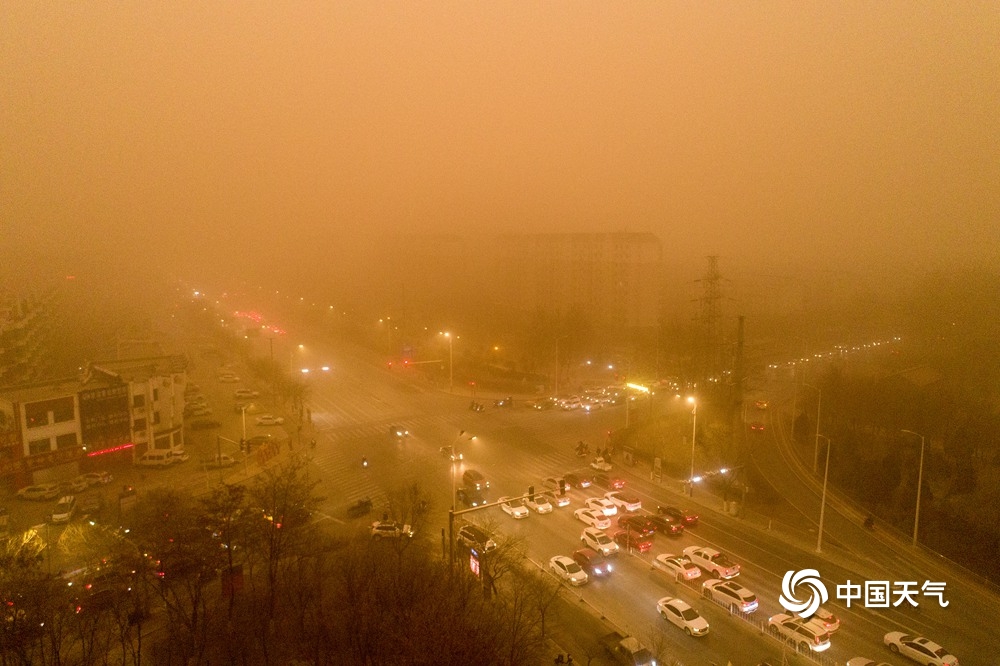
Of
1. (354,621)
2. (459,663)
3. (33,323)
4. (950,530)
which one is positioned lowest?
(950,530)

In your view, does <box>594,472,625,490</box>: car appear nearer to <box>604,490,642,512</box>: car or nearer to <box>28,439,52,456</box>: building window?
<box>604,490,642,512</box>: car

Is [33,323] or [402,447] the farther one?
[33,323]

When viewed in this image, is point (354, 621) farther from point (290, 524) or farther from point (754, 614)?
point (754, 614)

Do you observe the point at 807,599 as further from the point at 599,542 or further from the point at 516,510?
the point at 516,510

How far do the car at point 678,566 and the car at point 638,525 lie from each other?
2.03 feet

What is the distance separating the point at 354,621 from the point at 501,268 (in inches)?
1450

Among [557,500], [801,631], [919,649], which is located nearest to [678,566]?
[801,631]

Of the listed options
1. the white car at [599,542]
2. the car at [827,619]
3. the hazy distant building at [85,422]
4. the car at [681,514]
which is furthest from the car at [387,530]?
the hazy distant building at [85,422]

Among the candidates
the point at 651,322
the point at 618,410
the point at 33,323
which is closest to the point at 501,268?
the point at 651,322

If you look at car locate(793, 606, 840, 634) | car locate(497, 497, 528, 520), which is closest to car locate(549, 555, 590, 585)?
car locate(497, 497, 528, 520)

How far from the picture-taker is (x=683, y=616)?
6500 millimetres

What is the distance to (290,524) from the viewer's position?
8016 millimetres

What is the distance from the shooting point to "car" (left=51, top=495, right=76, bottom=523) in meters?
9.02

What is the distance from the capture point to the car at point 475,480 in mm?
10484
